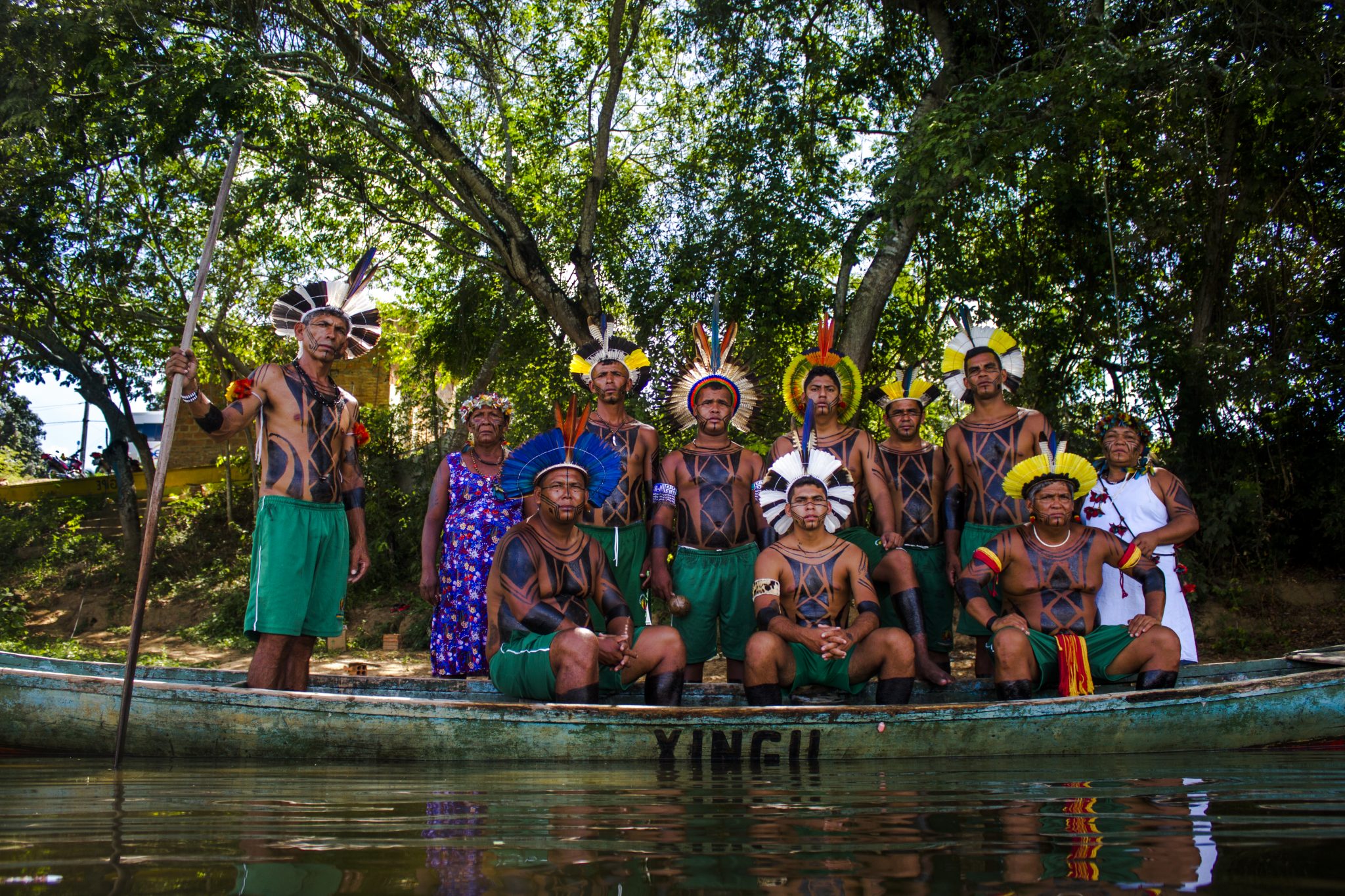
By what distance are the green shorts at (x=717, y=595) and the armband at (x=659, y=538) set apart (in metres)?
0.16

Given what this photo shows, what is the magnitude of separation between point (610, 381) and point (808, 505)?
1.49m

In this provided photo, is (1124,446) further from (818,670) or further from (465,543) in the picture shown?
(465,543)

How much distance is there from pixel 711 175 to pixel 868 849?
9.40 m

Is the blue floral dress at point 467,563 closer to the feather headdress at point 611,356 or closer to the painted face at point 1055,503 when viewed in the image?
the feather headdress at point 611,356

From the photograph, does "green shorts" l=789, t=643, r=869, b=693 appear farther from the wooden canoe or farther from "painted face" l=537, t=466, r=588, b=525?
"painted face" l=537, t=466, r=588, b=525

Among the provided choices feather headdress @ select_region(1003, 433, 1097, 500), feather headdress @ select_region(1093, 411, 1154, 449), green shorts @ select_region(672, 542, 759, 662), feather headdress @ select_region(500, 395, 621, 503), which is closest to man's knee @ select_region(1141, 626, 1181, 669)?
feather headdress @ select_region(1003, 433, 1097, 500)

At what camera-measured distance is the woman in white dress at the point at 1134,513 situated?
227 inches

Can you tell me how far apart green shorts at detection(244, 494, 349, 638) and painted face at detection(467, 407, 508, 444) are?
1200 mm

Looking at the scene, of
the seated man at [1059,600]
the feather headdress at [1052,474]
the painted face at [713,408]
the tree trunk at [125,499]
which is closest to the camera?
the seated man at [1059,600]

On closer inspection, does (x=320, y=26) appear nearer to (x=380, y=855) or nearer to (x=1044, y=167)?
(x=1044, y=167)

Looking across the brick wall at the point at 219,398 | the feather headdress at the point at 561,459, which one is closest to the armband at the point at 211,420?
the feather headdress at the point at 561,459

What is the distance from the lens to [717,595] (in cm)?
572

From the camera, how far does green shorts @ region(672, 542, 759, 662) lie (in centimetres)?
571

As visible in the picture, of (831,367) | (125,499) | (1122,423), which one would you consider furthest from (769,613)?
(125,499)
